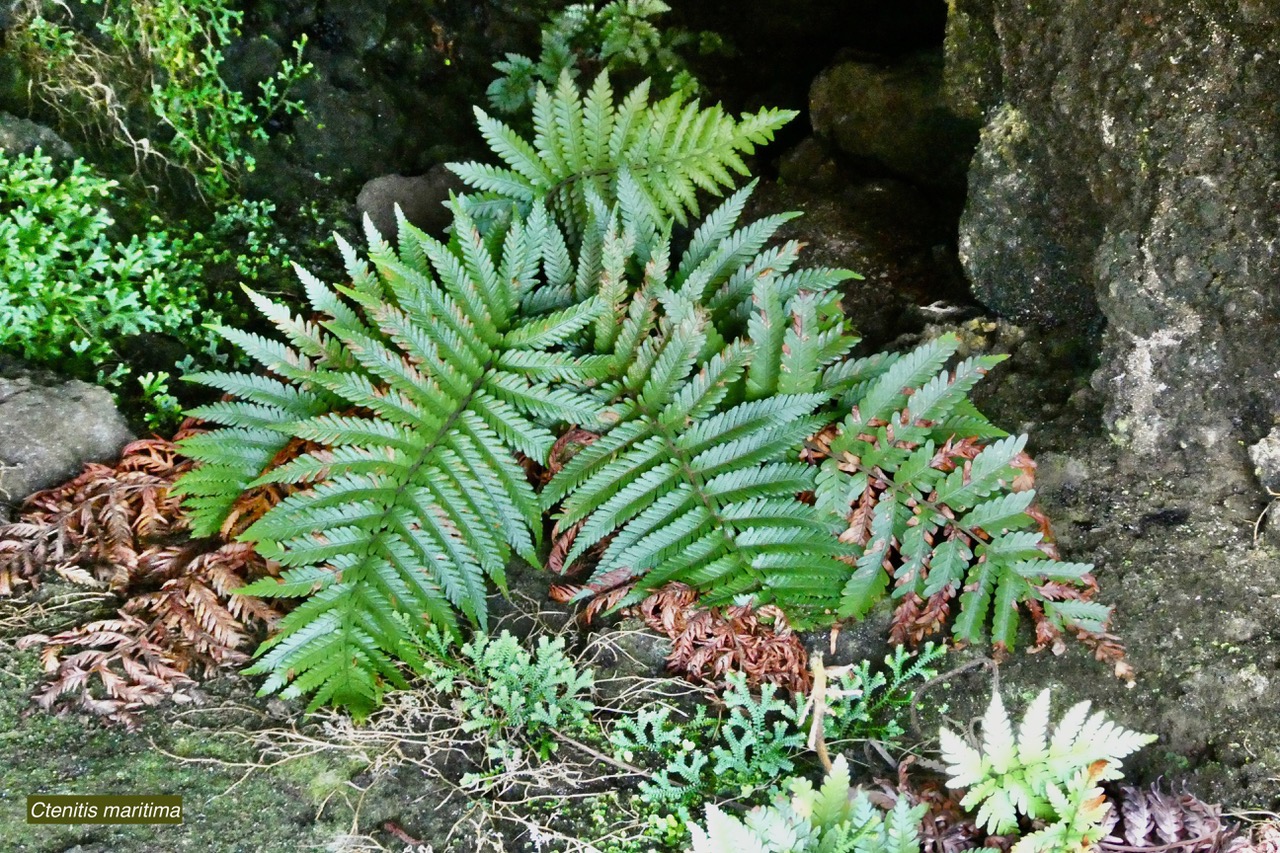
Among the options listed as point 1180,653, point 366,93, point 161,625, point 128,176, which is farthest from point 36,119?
point 1180,653

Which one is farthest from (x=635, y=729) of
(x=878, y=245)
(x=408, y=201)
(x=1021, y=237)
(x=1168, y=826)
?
(x=408, y=201)

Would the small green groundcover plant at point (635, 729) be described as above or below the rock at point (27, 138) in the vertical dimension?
below

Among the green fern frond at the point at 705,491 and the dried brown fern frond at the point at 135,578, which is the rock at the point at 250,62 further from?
the green fern frond at the point at 705,491

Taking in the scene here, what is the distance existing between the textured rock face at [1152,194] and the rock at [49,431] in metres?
3.48

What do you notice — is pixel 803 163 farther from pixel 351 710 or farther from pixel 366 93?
pixel 351 710

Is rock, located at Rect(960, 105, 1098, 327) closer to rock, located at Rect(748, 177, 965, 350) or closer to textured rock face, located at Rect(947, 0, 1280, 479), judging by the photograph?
textured rock face, located at Rect(947, 0, 1280, 479)

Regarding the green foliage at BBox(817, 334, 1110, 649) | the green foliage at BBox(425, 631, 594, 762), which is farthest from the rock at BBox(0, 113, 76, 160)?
the green foliage at BBox(817, 334, 1110, 649)

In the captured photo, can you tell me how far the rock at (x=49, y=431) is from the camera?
350 centimetres

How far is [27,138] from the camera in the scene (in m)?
Result: 3.91

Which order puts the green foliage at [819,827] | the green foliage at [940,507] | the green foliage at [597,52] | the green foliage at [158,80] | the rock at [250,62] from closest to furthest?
1. the green foliage at [819,827]
2. the green foliage at [940,507]
3. the green foliage at [158,80]
4. the rock at [250,62]
5. the green foliage at [597,52]

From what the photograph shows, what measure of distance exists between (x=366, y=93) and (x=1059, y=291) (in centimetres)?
322

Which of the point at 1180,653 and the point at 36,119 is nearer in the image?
the point at 1180,653

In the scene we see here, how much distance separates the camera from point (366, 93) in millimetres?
4586

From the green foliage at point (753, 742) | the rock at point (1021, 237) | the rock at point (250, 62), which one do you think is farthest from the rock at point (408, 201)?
the green foliage at point (753, 742)
